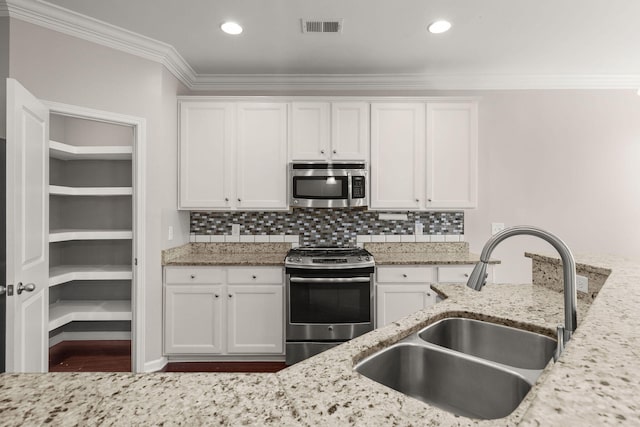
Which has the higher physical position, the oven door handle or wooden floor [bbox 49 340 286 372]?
the oven door handle

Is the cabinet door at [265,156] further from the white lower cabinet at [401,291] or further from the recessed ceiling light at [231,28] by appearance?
the white lower cabinet at [401,291]

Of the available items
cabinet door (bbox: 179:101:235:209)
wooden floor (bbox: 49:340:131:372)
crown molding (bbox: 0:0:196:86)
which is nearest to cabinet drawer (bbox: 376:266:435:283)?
cabinet door (bbox: 179:101:235:209)

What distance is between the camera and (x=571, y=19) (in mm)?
2305

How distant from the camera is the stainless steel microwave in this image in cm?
299

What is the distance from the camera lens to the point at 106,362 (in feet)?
9.59

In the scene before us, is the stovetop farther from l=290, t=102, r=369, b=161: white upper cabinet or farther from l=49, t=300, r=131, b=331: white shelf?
l=49, t=300, r=131, b=331: white shelf

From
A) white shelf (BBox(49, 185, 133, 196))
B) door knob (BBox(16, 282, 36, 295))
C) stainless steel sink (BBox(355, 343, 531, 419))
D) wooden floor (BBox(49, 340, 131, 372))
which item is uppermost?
white shelf (BBox(49, 185, 133, 196))

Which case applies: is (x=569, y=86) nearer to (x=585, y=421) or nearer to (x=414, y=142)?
(x=414, y=142)

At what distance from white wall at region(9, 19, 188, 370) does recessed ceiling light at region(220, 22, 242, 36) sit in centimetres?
70

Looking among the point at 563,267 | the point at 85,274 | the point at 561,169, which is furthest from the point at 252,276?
the point at 561,169

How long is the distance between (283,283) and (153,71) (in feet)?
6.67

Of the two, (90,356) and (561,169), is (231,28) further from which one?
(561,169)

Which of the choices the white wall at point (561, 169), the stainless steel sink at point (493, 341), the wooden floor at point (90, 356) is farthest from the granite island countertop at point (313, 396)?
the white wall at point (561, 169)

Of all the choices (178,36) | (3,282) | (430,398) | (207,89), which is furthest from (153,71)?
(430,398)
